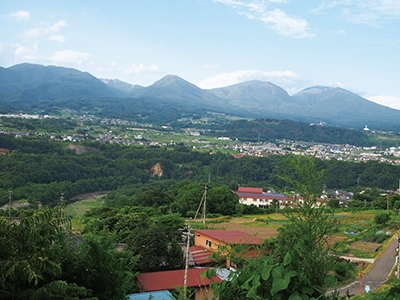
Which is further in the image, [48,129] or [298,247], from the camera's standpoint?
[48,129]

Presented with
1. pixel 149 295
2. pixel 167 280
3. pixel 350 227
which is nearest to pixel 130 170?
pixel 350 227

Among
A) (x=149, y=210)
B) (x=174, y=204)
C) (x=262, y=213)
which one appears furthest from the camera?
(x=262, y=213)

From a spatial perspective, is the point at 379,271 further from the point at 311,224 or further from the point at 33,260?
the point at 33,260

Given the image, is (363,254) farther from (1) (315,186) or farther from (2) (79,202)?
(2) (79,202)

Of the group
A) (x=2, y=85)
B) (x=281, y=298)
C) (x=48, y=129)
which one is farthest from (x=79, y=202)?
(x=2, y=85)

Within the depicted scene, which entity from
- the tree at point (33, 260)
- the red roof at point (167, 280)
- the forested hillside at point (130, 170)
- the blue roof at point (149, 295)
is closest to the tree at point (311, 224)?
the tree at point (33, 260)

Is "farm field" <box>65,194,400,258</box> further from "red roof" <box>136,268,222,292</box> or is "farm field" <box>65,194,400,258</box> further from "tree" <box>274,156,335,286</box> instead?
"tree" <box>274,156,335,286</box>

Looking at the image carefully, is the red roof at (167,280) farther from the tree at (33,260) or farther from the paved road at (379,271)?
the tree at (33,260)

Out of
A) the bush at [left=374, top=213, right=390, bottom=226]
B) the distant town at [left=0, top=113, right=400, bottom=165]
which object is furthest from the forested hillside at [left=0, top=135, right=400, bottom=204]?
the bush at [left=374, top=213, right=390, bottom=226]
